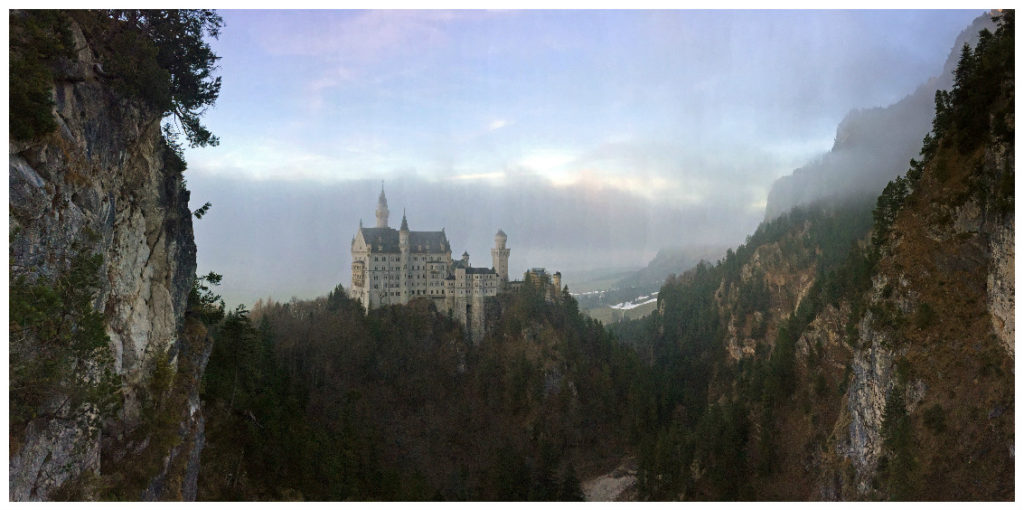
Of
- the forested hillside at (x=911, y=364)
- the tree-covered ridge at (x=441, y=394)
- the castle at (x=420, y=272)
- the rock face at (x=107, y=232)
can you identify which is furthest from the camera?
the castle at (x=420, y=272)

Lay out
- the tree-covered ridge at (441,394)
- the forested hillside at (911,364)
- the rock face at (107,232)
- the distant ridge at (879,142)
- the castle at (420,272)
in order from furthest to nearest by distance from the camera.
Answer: the castle at (420,272), the distant ridge at (879,142), the tree-covered ridge at (441,394), the forested hillside at (911,364), the rock face at (107,232)

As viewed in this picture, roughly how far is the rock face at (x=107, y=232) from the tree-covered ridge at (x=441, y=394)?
31.0 feet

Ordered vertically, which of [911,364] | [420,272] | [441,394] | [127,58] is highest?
[127,58]

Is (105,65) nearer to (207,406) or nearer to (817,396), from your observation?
(207,406)

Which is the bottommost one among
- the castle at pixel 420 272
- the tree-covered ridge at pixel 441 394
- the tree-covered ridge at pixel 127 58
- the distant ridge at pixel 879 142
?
the tree-covered ridge at pixel 441 394

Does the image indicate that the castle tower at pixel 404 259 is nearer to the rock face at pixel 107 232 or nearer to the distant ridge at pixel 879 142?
the rock face at pixel 107 232

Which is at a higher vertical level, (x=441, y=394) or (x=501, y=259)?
(x=501, y=259)

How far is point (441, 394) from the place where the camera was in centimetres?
5634

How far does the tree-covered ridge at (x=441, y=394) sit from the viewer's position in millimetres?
35750

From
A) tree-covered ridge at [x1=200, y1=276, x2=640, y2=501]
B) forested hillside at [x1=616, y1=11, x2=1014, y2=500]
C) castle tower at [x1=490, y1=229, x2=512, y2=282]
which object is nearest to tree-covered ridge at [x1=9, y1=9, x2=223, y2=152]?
tree-covered ridge at [x1=200, y1=276, x2=640, y2=501]

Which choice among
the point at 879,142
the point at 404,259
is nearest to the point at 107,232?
the point at 404,259

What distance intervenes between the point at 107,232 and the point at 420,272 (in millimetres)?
44528

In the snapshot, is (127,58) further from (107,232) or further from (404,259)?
(404,259)

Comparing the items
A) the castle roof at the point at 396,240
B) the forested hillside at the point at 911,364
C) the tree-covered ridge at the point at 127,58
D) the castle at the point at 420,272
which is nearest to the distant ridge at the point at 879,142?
the forested hillside at the point at 911,364
